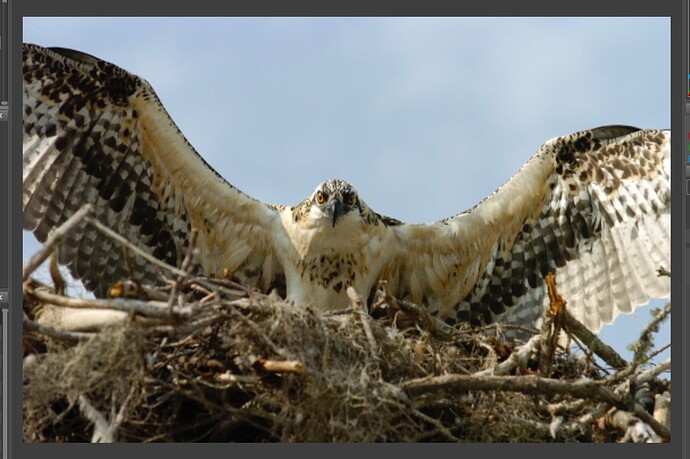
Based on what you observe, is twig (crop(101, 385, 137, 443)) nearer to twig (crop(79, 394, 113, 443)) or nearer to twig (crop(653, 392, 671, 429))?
twig (crop(79, 394, 113, 443))

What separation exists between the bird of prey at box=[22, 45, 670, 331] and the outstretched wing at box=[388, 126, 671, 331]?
0.04 feet

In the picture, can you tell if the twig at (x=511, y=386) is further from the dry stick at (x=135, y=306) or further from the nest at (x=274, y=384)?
the dry stick at (x=135, y=306)

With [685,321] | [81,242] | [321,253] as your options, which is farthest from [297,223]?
[685,321]

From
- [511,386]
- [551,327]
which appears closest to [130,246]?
[511,386]

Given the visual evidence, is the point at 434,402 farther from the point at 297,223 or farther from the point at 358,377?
the point at 297,223

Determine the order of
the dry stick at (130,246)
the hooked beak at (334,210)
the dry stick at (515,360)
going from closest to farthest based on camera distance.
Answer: the dry stick at (130,246) < the dry stick at (515,360) < the hooked beak at (334,210)

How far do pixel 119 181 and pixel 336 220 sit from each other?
1.87m

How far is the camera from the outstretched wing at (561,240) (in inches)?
383

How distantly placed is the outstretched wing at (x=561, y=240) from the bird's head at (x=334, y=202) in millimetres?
600

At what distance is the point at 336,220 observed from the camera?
9.27 meters

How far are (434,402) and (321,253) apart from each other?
7.07 ft

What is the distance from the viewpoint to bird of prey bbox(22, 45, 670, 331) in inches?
370

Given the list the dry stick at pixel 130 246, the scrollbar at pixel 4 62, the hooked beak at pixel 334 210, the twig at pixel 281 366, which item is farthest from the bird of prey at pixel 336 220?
the scrollbar at pixel 4 62

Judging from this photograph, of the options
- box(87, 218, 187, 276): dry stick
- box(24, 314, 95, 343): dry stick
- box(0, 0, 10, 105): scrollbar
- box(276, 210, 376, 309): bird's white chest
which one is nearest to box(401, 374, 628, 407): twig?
box(87, 218, 187, 276): dry stick
